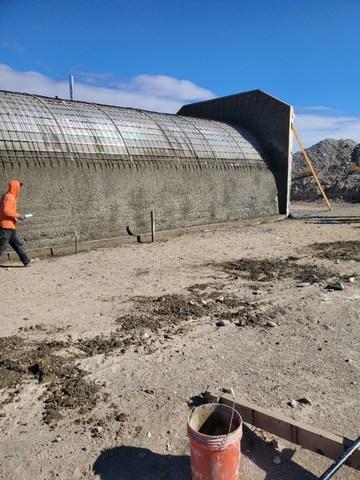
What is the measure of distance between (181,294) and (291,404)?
12.0 ft

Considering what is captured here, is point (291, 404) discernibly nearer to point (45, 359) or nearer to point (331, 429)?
point (331, 429)

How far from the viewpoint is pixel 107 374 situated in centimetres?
439

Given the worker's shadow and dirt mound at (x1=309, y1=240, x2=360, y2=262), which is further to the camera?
dirt mound at (x1=309, y1=240, x2=360, y2=262)

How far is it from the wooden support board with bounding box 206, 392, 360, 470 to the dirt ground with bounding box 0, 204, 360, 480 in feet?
0.46

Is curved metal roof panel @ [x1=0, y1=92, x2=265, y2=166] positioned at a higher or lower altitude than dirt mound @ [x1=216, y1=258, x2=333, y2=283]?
higher

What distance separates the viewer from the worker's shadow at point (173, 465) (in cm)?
299

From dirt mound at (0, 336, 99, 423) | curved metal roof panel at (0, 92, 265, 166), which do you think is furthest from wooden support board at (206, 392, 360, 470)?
curved metal roof panel at (0, 92, 265, 166)

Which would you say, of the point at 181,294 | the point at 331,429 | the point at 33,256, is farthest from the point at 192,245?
the point at 331,429

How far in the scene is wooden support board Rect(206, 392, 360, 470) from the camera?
2.94m

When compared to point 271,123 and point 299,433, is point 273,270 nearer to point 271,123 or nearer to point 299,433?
point 299,433

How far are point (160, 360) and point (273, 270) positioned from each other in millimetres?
4867

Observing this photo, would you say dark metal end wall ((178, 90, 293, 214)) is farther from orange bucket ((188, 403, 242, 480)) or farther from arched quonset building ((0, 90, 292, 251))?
orange bucket ((188, 403, 242, 480))

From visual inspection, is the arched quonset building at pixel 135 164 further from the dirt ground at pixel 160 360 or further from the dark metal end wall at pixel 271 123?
the dirt ground at pixel 160 360

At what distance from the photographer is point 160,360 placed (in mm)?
4719
